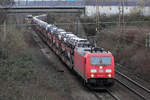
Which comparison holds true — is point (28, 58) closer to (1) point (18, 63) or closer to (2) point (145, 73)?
(1) point (18, 63)

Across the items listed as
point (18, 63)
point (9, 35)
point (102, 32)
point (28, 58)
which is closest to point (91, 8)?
point (102, 32)

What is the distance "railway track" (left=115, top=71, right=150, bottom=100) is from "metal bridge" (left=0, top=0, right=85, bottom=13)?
80.5ft

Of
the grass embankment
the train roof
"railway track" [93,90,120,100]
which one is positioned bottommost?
"railway track" [93,90,120,100]

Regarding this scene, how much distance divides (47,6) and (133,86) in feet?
93.5

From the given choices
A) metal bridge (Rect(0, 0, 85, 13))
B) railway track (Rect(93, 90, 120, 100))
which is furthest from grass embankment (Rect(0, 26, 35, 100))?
metal bridge (Rect(0, 0, 85, 13))

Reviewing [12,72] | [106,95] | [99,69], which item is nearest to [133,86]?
[106,95]

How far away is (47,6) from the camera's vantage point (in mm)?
45781

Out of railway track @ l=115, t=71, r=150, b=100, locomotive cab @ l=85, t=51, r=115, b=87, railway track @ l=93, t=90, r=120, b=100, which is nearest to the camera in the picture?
railway track @ l=93, t=90, r=120, b=100

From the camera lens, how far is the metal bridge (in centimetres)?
4581

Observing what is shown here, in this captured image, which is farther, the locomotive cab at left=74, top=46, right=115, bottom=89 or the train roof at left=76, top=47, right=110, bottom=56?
the train roof at left=76, top=47, right=110, bottom=56

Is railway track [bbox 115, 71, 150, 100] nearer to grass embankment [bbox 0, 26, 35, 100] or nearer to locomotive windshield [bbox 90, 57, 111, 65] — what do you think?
locomotive windshield [bbox 90, 57, 111, 65]

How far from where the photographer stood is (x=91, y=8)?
50.5 meters

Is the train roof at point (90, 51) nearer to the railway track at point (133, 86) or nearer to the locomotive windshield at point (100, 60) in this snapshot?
the locomotive windshield at point (100, 60)

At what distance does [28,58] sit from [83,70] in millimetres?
8260
